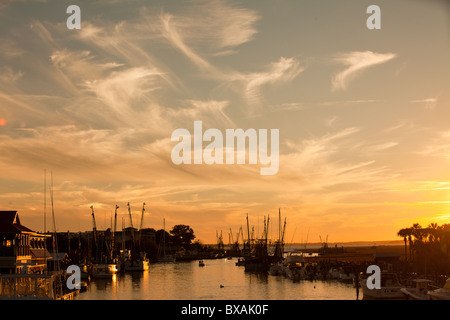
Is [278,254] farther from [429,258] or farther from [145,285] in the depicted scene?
[429,258]

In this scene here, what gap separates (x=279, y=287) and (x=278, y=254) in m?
65.0

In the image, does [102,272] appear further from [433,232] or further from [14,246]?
[433,232]

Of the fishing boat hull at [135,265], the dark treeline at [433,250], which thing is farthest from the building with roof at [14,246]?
the fishing boat hull at [135,265]

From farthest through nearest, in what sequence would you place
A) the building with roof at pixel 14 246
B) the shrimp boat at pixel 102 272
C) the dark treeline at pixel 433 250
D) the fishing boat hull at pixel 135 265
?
the fishing boat hull at pixel 135 265 → the shrimp boat at pixel 102 272 → the dark treeline at pixel 433 250 → the building with roof at pixel 14 246

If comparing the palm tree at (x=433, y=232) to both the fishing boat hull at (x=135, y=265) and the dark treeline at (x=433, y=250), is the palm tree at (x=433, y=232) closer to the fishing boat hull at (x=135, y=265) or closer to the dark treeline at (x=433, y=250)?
the dark treeline at (x=433, y=250)

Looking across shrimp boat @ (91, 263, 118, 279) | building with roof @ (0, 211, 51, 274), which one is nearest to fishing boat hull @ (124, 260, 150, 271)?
shrimp boat @ (91, 263, 118, 279)

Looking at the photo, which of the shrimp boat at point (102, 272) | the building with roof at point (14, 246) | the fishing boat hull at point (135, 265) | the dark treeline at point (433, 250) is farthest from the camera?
the fishing boat hull at point (135, 265)

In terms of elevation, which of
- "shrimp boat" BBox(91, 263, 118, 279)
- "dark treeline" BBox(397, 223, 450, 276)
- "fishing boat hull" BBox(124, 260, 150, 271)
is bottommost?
"fishing boat hull" BBox(124, 260, 150, 271)

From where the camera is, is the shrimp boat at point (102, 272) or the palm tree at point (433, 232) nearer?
the palm tree at point (433, 232)

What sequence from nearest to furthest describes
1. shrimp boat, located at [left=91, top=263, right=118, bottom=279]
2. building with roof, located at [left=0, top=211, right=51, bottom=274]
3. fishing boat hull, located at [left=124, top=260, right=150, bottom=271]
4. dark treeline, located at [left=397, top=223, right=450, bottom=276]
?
1. building with roof, located at [left=0, top=211, right=51, bottom=274]
2. dark treeline, located at [left=397, top=223, right=450, bottom=276]
3. shrimp boat, located at [left=91, top=263, right=118, bottom=279]
4. fishing boat hull, located at [left=124, top=260, right=150, bottom=271]

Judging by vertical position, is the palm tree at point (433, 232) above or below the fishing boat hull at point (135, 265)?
above

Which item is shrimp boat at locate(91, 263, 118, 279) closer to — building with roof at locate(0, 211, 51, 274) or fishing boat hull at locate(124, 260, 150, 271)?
fishing boat hull at locate(124, 260, 150, 271)

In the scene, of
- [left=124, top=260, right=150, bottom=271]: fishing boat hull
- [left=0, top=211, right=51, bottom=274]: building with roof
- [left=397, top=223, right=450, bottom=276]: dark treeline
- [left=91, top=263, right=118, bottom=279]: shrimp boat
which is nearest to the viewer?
[left=0, top=211, right=51, bottom=274]: building with roof
